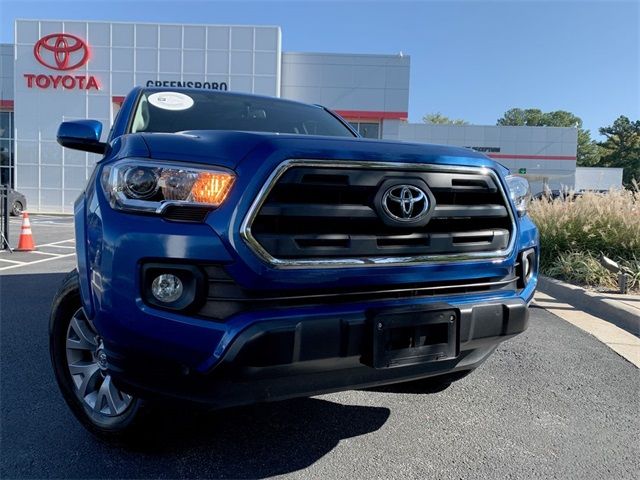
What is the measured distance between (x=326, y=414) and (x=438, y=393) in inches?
32.3

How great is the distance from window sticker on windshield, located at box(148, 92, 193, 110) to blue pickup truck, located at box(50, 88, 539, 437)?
38.3 inches

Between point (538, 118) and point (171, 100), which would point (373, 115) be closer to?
point (171, 100)

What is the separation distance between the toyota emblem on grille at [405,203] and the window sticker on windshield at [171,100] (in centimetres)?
184

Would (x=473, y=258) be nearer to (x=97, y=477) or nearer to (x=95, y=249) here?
(x=95, y=249)

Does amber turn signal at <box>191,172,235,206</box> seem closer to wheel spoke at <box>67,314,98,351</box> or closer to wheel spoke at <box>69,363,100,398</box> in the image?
wheel spoke at <box>67,314,98,351</box>

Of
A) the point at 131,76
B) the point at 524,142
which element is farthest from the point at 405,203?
the point at 524,142

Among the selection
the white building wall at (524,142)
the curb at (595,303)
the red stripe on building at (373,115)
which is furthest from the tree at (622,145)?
the curb at (595,303)

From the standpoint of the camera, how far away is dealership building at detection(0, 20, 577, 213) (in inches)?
919

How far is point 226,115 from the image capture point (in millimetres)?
3359

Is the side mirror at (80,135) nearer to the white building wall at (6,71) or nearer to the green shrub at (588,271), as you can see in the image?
the green shrub at (588,271)

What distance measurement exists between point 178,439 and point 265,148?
5.17 feet

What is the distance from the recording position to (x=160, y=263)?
5.91 feet

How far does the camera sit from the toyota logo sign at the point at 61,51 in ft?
76.7

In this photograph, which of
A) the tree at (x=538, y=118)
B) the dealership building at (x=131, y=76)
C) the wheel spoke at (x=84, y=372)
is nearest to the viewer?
the wheel spoke at (x=84, y=372)
